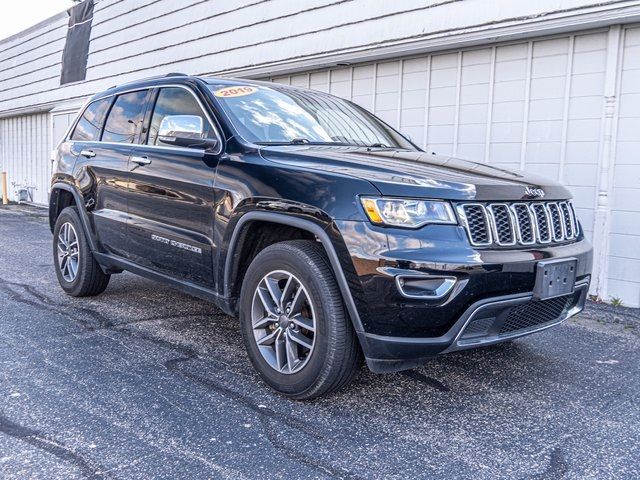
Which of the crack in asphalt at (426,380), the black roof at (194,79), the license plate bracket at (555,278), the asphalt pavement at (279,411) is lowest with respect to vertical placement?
the asphalt pavement at (279,411)

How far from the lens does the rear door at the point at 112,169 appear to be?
4551 millimetres

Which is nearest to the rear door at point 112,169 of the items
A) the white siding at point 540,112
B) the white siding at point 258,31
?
the white siding at point 258,31

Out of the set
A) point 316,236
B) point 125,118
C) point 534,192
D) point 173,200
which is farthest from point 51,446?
point 125,118

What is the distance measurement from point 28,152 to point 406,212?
17170 millimetres

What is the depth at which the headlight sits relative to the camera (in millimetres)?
2795

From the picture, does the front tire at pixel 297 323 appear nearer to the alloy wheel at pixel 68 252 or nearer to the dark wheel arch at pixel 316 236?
the dark wheel arch at pixel 316 236

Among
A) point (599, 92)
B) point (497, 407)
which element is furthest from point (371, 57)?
point (497, 407)

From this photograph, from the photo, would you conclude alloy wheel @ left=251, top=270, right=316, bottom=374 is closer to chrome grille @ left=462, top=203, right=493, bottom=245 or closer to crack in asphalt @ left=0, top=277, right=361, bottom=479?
crack in asphalt @ left=0, top=277, right=361, bottom=479

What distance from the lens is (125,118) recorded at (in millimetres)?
4801

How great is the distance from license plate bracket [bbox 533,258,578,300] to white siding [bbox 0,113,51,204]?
15.2 m

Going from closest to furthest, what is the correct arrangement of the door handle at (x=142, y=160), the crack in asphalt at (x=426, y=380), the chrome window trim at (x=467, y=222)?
1. the chrome window trim at (x=467, y=222)
2. the crack in asphalt at (x=426, y=380)
3. the door handle at (x=142, y=160)

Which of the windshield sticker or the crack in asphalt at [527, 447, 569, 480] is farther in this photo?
the windshield sticker

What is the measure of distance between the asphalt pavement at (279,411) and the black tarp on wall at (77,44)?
11.7 meters

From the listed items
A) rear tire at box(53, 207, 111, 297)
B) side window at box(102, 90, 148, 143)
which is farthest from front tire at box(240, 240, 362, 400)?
rear tire at box(53, 207, 111, 297)
